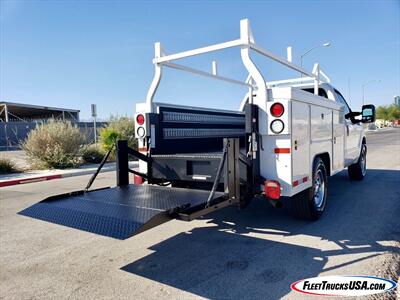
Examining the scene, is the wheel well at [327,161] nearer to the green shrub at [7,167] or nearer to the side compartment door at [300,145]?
the side compartment door at [300,145]

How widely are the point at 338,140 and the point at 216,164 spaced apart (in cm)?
288

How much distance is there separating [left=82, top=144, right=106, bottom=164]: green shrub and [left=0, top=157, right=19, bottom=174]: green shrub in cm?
292

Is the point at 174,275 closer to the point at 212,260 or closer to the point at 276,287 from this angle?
the point at 212,260

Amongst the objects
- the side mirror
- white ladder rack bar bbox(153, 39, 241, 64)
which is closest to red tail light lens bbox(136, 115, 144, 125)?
white ladder rack bar bbox(153, 39, 241, 64)

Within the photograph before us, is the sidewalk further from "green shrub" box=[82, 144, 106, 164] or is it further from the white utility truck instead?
the white utility truck

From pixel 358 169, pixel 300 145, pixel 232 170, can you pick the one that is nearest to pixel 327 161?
pixel 300 145

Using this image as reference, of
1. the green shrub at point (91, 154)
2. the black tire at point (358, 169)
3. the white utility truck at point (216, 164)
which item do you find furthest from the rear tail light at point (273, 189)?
the green shrub at point (91, 154)

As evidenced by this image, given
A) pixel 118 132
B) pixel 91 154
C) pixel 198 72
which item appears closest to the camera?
pixel 198 72

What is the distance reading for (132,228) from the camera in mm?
2863

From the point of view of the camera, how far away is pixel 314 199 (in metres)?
4.96

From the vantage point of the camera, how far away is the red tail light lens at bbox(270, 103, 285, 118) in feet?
12.9

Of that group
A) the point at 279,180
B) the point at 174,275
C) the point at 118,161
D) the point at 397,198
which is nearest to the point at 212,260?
the point at 174,275

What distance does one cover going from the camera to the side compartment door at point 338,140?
18.9 feet

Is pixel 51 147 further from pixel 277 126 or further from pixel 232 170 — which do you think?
pixel 277 126
